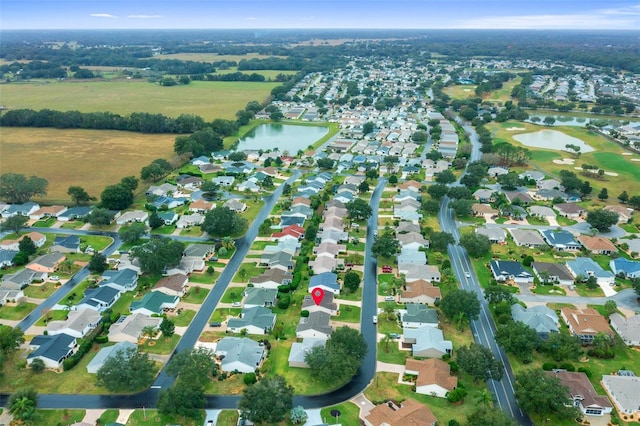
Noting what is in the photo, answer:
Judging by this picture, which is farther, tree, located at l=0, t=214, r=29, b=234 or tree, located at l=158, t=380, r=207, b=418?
tree, located at l=0, t=214, r=29, b=234

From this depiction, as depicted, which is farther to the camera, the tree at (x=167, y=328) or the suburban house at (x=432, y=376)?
the tree at (x=167, y=328)

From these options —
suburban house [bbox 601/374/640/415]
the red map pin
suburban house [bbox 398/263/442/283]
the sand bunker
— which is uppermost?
the red map pin

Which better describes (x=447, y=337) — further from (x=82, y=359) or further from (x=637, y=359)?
(x=82, y=359)

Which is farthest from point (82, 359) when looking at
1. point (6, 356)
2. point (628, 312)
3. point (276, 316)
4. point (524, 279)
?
point (628, 312)

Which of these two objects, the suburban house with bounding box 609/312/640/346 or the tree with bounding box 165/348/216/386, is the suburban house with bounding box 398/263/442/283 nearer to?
the suburban house with bounding box 609/312/640/346

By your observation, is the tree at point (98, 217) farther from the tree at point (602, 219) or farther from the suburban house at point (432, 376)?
the tree at point (602, 219)

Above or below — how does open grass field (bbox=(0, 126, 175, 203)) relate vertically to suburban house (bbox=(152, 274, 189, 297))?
above

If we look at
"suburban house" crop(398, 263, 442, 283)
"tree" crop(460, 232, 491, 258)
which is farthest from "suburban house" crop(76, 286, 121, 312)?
"tree" crop(460, 232, 491, 258)

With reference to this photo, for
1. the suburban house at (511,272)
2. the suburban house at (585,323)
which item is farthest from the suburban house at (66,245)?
the suburban house at (585,323)
